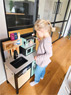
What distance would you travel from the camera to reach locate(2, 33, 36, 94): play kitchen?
96 centimetres

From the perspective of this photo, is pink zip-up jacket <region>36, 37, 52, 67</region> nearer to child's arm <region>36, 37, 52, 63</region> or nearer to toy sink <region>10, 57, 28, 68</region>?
child's arm <region>36, 37, 52, 63</region>

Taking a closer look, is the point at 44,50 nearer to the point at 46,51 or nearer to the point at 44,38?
the point at 46,51

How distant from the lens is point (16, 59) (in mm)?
A: 1134

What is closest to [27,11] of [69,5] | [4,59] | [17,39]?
[17,39]

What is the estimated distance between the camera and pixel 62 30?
4184 millimetres

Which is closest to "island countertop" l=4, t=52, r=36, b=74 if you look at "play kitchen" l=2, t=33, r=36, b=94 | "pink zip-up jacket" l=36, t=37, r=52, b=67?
"play kitchen" l=2, t=33, r=36, b=94

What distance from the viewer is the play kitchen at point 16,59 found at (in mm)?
Result: 962

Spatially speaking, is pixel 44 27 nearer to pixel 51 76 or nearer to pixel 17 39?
pixel 17 39

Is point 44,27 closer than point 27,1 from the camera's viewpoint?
Yes

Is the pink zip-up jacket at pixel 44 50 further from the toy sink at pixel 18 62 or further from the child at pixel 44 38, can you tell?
the toy sink at pixel 18 62

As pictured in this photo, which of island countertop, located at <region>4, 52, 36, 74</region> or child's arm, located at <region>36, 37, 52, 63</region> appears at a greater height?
child's arm, located at <region>36, 37, 52, 63</region>

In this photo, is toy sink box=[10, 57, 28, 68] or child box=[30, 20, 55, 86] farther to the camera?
toy sink box=[10, 57, 28, 68]

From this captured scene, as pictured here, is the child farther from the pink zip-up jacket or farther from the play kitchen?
the play kitchen

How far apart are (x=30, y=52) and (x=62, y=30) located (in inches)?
143
